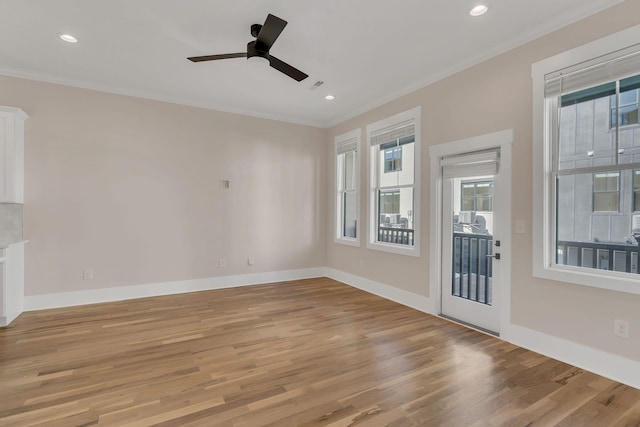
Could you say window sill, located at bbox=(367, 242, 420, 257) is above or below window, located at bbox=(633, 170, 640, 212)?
below

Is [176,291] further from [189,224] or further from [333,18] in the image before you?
[333,18]

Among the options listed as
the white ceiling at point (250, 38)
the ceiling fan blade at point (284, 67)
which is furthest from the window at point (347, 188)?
the ceiling fan blade at point (284, 67)

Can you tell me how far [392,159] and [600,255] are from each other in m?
2.78

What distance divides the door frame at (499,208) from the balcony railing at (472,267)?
16cm

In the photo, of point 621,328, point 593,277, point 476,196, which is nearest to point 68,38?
point 476,196

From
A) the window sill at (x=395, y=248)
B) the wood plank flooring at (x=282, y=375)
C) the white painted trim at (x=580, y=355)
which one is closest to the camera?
the wood plank flooring at (x=282, y=375)

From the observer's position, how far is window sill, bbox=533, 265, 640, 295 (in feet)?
7.77

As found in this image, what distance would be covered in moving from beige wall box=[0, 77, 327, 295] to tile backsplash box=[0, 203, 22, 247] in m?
0.09

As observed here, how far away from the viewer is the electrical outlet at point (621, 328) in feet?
7.81

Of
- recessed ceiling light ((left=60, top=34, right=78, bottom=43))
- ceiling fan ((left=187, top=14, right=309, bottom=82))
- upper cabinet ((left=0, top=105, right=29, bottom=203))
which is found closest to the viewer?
ceiling fan ((left=187, top=14, right=309, bottom=82))

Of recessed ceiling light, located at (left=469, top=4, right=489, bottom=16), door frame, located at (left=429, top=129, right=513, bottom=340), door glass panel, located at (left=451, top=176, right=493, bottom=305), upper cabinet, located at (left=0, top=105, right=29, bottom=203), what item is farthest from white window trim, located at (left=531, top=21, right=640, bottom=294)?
upper cabinet, located at (left=0, top=105, right=29, bottom=203)

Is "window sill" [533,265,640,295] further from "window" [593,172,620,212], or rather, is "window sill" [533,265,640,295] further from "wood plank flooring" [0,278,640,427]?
"wood plank flooring" [0,278,640,427]

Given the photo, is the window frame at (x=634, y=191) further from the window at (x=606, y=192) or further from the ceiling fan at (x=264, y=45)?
the ceiling fan at (x=264, y=45)

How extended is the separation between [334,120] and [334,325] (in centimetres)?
387
